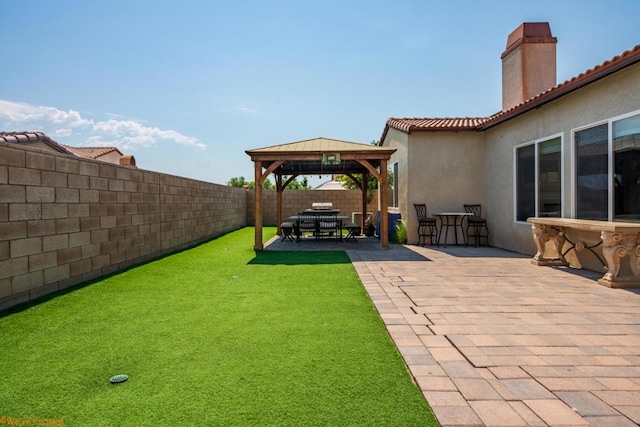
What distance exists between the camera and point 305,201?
17766 mm

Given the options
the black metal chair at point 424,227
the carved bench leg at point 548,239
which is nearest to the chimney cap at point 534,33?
the black metal chair at point 424,227

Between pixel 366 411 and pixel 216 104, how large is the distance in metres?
11.6

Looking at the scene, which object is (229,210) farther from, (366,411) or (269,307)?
(366,411)

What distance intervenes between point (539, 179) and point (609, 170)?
1891mm

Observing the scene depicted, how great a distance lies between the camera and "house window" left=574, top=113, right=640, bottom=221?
550cm

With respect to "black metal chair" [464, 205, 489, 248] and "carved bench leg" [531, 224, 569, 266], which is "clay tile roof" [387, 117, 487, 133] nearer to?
"black metal chair" [464, 205, 489, 248]

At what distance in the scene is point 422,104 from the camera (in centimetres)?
1477

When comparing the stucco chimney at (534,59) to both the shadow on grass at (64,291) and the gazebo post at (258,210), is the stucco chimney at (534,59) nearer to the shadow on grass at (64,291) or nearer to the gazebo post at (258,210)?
the gazebo post at (258,210)

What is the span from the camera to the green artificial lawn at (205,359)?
2.05 metres

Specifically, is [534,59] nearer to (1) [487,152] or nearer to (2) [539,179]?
(1) [487,152]

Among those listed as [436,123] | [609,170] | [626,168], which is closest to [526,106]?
[609,170]

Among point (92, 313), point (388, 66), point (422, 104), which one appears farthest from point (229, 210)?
point (92, 313)

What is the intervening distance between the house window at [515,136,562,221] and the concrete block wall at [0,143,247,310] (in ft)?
28.0

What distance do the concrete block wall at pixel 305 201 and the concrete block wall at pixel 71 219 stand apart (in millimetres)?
8950
